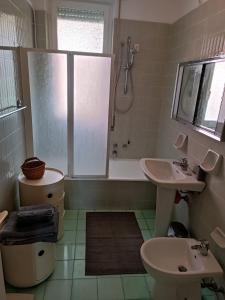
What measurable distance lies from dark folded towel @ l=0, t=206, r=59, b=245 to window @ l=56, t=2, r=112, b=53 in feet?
7.34

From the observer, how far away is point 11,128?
72.7 inches

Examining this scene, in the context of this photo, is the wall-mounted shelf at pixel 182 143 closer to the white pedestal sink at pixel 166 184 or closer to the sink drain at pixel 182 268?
the white pedestal sink at pixel 166 184

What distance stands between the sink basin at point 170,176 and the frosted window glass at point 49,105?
3.14 ft

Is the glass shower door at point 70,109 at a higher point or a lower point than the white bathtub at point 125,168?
higher

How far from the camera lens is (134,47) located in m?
2.78

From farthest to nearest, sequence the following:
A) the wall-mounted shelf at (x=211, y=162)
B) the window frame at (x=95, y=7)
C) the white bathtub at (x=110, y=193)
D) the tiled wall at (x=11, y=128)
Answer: the window frame at (x=95, y=7)
the white bathtub at (x=110, y=193)
the tiled wall at (x=11, y=128)
the wall-mounted shelf at (x=211, y=162)

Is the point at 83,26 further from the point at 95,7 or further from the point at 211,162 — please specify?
the point at 211,162

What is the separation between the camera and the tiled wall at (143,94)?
2760 mm

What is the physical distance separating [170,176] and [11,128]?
4.88ft

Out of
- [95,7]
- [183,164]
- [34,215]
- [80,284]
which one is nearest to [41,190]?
[34,215]

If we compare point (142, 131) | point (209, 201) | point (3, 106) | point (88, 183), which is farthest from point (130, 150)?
point (3, 106)

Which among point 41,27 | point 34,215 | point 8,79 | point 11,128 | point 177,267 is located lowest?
point 177,267

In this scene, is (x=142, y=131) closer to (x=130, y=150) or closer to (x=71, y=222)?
(x=130, y=150)

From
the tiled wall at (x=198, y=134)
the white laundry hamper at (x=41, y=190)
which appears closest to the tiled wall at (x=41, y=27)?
the tiled wall at (x=198, y=134)
